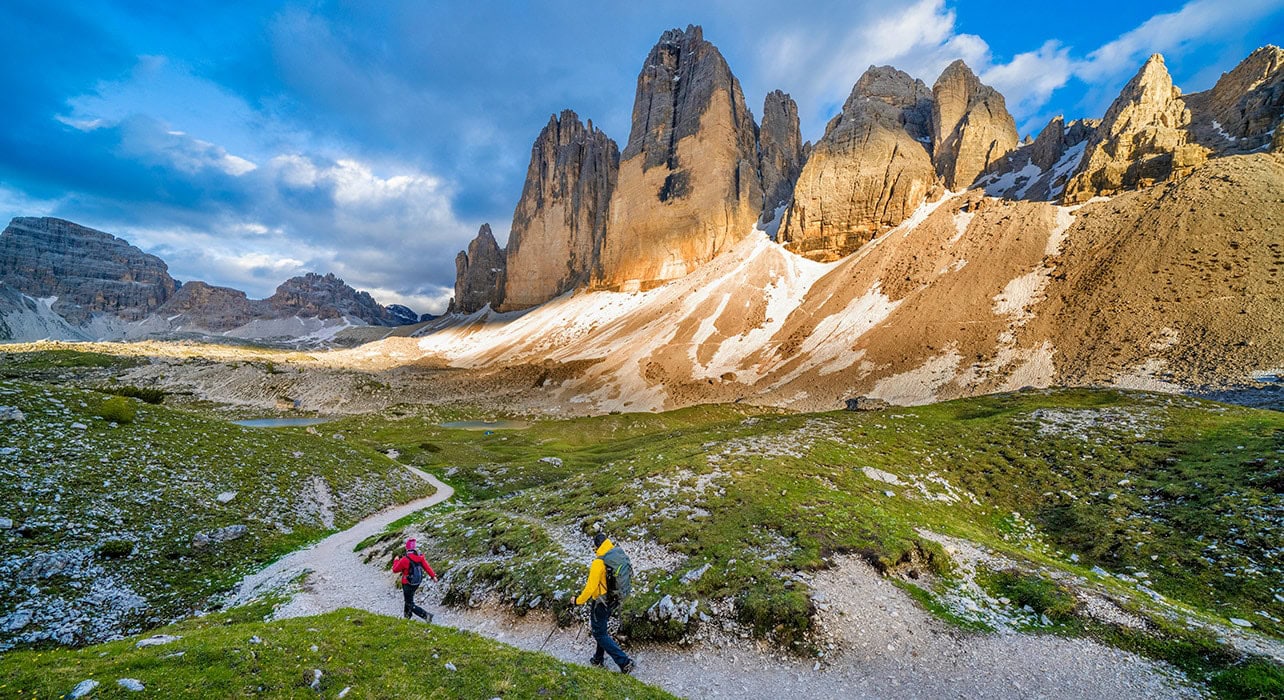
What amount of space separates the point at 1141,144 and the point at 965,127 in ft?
194

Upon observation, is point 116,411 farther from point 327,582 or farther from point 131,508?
point 327,582

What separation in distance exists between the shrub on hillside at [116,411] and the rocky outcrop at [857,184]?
145m

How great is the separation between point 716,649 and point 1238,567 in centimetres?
1788

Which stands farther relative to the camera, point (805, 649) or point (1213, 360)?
point (1213, 360)

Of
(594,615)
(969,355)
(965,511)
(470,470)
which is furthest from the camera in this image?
(969,355)

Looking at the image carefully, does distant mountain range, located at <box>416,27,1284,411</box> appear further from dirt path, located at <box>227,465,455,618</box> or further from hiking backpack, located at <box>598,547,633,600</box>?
dirt path, located at <box>227,465,455,618</box>

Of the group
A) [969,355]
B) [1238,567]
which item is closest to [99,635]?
[1238,567]

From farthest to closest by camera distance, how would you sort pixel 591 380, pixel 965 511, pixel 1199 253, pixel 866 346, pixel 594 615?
pixel 591 380 < pixel 866 346 < pixel 1199 253 < pixel 965 511 < pixel 594 615

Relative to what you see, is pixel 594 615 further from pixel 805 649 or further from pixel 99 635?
pixel 99 635

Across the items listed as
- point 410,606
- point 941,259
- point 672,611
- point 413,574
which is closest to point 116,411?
point 413,574

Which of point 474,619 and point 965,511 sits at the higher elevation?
point 965,511

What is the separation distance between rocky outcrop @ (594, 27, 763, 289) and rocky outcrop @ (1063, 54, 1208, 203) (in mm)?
93293

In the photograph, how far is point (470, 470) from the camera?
44062 millimetres

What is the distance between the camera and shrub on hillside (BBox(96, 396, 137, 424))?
23859 mm
